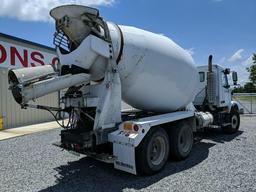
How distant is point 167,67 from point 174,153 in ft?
6.56

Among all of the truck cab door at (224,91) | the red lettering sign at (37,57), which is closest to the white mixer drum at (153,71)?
the truck cab door at (224,91)

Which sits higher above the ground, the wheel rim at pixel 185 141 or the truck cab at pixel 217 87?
the truck cab at pixel 217 87

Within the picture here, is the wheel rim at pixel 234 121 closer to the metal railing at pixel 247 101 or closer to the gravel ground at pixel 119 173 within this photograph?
the gravel ground at pixel 119 173

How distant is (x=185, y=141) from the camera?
659 cm

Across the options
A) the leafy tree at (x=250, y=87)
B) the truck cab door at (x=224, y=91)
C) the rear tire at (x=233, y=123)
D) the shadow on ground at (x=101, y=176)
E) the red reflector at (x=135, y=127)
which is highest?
the leafy tree at (x=250, y=87)

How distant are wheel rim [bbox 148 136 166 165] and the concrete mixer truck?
2cm

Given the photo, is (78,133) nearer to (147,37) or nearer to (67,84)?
(67,84)

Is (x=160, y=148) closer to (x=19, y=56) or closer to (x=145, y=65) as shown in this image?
(x=145, y=65)

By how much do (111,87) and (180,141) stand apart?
7.75ft

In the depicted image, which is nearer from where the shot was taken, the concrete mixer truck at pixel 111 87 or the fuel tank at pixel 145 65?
the concrete mixer truck at pixel 111 87

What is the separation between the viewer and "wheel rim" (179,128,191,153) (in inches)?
250

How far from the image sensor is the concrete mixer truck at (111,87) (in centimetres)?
491

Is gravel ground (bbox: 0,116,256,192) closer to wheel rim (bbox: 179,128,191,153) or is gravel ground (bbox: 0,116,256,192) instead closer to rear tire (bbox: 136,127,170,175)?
rear tire (bbox: 136,127,170,175)

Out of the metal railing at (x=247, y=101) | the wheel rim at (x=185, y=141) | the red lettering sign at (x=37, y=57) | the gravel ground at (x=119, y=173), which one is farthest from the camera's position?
A: the metal railing at (x=247, y=101)
